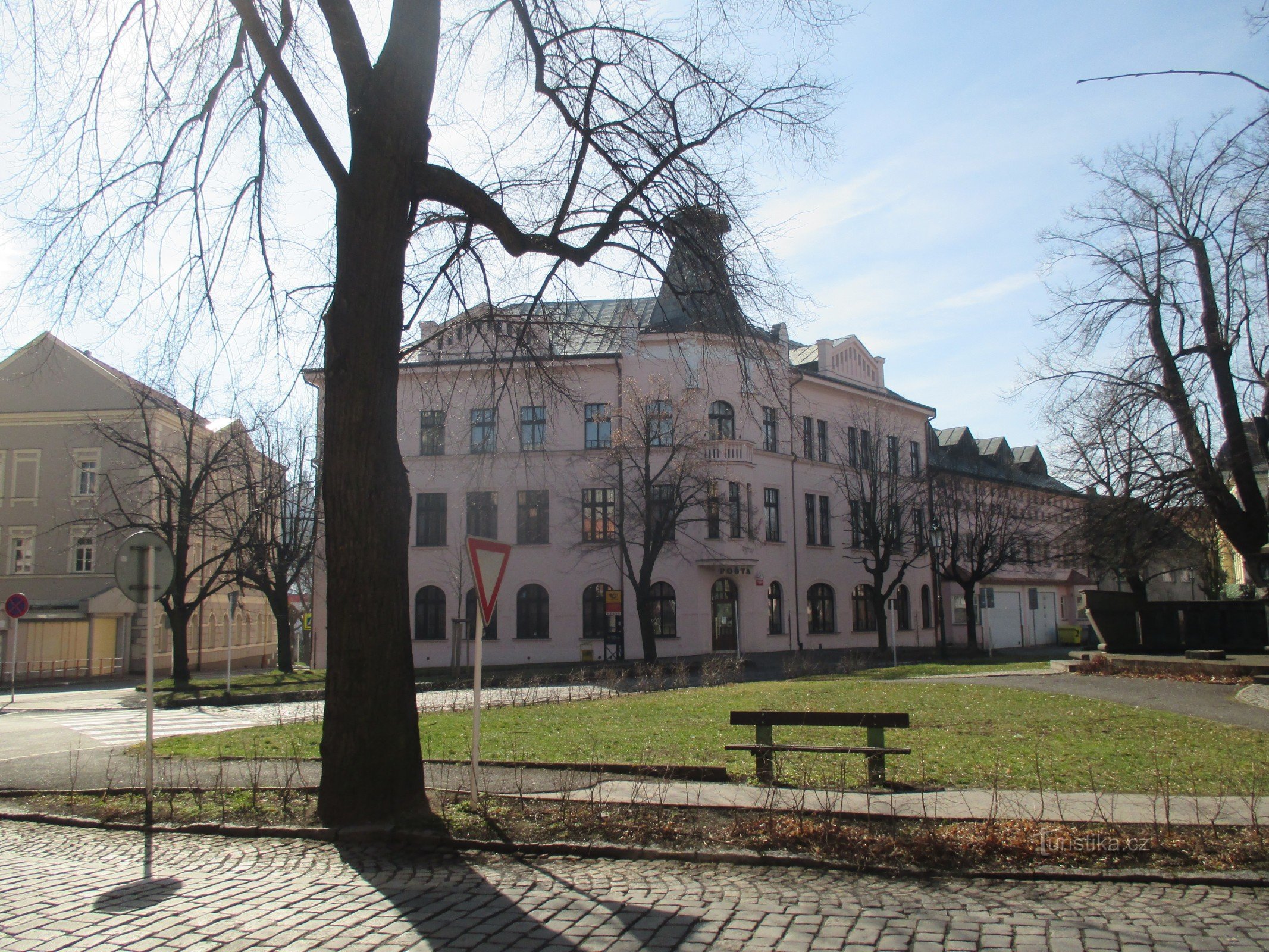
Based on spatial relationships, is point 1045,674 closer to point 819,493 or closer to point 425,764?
point 425,764

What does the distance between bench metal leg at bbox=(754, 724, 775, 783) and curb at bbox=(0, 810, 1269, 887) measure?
7.70 ft

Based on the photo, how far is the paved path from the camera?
1462 centimetres

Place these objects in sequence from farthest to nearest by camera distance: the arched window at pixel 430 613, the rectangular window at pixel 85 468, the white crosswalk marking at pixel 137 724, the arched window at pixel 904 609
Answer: the arched window at pixel 904 609
the rectangular window at pixel 85 468
the arched window at pixel 430 613
the white crosswalk marking at pixel 137 724

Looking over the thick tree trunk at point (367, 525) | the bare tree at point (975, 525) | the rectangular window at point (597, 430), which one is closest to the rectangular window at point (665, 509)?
the rectangular window at point (597, 430)

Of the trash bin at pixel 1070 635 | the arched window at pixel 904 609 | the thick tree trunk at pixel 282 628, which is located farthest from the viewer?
the trash bin at pixel 1070 635

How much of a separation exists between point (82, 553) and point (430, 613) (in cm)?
1752

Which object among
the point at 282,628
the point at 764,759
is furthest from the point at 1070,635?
the point at 764,759

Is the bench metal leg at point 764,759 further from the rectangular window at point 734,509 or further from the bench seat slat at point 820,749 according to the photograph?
the rectangular window at point 734,509

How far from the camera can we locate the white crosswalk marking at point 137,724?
17203 millimetres

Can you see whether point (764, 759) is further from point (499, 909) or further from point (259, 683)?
point (259, 683)

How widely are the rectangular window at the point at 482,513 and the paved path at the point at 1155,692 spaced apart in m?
23.1

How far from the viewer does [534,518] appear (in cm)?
4288

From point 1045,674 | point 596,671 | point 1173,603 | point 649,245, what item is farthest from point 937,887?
point 596,671

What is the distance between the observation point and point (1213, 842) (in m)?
6.67
